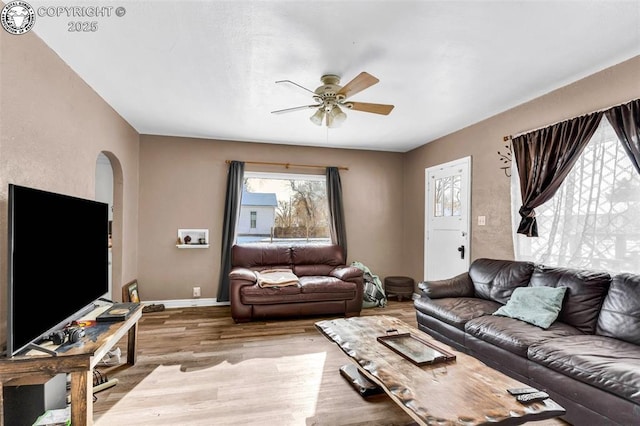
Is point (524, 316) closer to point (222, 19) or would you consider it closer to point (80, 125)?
point (222, 19)

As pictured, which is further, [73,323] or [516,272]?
[516,272]

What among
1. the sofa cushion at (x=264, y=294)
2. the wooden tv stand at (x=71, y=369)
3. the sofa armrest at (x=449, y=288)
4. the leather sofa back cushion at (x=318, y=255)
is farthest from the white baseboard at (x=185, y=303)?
the sofa armrest at (x=449, y=288)

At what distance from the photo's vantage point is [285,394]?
2.44m

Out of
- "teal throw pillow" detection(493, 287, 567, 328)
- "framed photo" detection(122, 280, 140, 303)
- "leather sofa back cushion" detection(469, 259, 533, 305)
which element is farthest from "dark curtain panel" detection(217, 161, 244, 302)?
"teal throw pillow" detection(493, 287, 567, 328)

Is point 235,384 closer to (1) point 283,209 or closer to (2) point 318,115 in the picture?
(2) point 318,115

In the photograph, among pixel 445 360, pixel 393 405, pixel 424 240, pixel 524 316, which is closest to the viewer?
pixel 445 360

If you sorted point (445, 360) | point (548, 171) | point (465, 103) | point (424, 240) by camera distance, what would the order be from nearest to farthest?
point (445, 360)
point (548, 171)
point (465, 103)
point (424, 240)

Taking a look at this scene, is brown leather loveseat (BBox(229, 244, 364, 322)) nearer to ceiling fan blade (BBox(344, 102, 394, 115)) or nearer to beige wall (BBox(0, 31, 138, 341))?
beige wall (BBox(0, 31, 138, 341))

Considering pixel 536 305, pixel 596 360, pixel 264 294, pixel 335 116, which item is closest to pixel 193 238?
pixel 264 294

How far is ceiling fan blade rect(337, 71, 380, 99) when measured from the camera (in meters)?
2.34

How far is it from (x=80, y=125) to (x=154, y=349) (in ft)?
7.26

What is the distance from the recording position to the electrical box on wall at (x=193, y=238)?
16.1ft

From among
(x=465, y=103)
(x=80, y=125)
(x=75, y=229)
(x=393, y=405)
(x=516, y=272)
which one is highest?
(x=465, y=103)

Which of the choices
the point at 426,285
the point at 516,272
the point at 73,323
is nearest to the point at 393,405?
the point at 426,285
